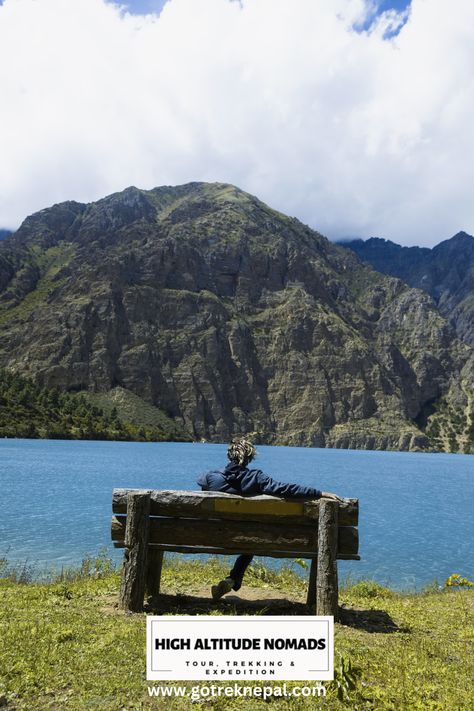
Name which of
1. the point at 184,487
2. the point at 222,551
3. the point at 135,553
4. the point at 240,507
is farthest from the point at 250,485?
the point at 184,487

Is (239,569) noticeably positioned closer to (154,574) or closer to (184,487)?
(154,574)

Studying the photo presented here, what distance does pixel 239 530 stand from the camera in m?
9.91

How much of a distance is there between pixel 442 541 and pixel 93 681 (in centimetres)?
3105

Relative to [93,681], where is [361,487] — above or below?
below

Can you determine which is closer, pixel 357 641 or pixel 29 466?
pixel 357 641

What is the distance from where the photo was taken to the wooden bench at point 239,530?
386 inches

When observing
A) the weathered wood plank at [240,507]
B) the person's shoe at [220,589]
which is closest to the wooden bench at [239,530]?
the weathered wood plank at [240,507]

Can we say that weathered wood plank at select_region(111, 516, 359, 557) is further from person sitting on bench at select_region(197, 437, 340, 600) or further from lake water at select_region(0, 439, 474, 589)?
lake water at select_region(0, 439, 474, 589)

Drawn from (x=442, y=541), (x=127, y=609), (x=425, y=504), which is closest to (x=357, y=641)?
(x=127, y=609)

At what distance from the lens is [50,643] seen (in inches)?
296

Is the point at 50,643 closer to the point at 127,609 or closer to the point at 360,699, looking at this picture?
the point at 127,609

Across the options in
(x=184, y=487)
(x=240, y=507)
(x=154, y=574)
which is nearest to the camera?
(x=240, y=507)

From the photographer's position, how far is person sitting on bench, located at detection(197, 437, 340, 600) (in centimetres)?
1000

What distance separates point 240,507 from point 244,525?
→ 1.13 feet
